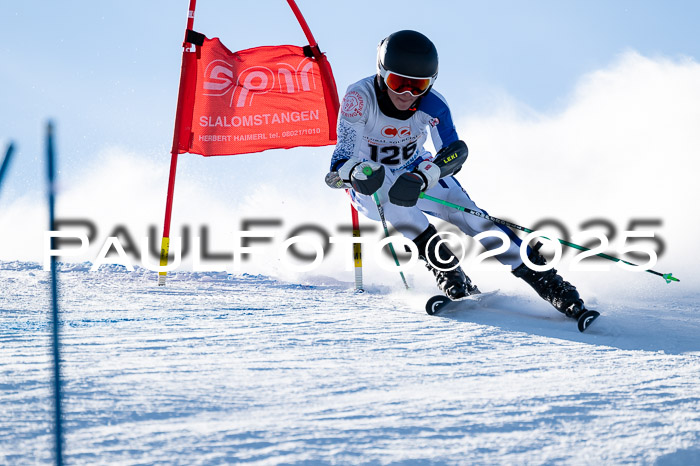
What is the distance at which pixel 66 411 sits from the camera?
167 cm

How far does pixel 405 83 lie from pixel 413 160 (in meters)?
0.65

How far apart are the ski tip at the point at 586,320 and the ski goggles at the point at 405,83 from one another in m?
1.53

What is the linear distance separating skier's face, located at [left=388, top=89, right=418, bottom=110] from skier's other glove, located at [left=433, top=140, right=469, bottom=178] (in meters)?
0.34

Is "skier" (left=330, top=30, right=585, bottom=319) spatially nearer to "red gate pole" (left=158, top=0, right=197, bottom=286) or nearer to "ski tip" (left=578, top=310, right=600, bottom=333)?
"ski tip" (left=578, top=310, right=600, bottom=333)

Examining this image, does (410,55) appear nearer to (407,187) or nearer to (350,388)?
(407,187)

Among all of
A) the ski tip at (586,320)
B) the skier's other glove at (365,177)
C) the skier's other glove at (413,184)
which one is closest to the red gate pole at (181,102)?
the skier's other glove at (365,177)

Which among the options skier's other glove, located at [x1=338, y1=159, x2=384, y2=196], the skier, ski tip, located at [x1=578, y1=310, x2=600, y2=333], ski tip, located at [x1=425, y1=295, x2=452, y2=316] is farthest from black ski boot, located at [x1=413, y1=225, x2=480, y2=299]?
ski tip, located at [x1=578, y1=310, x2=600, y2=333]

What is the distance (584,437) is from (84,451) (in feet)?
3.94

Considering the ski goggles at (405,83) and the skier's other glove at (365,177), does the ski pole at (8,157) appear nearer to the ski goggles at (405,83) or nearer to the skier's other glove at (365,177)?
the skier's other glove at (365,177)

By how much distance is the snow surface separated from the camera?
1.49m

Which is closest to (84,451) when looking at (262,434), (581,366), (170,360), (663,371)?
(262,434)

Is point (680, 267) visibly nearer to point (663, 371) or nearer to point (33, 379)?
point (663, 371)

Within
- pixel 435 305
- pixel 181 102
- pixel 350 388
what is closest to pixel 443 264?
pixel 435 305

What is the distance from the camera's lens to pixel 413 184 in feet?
11.2
